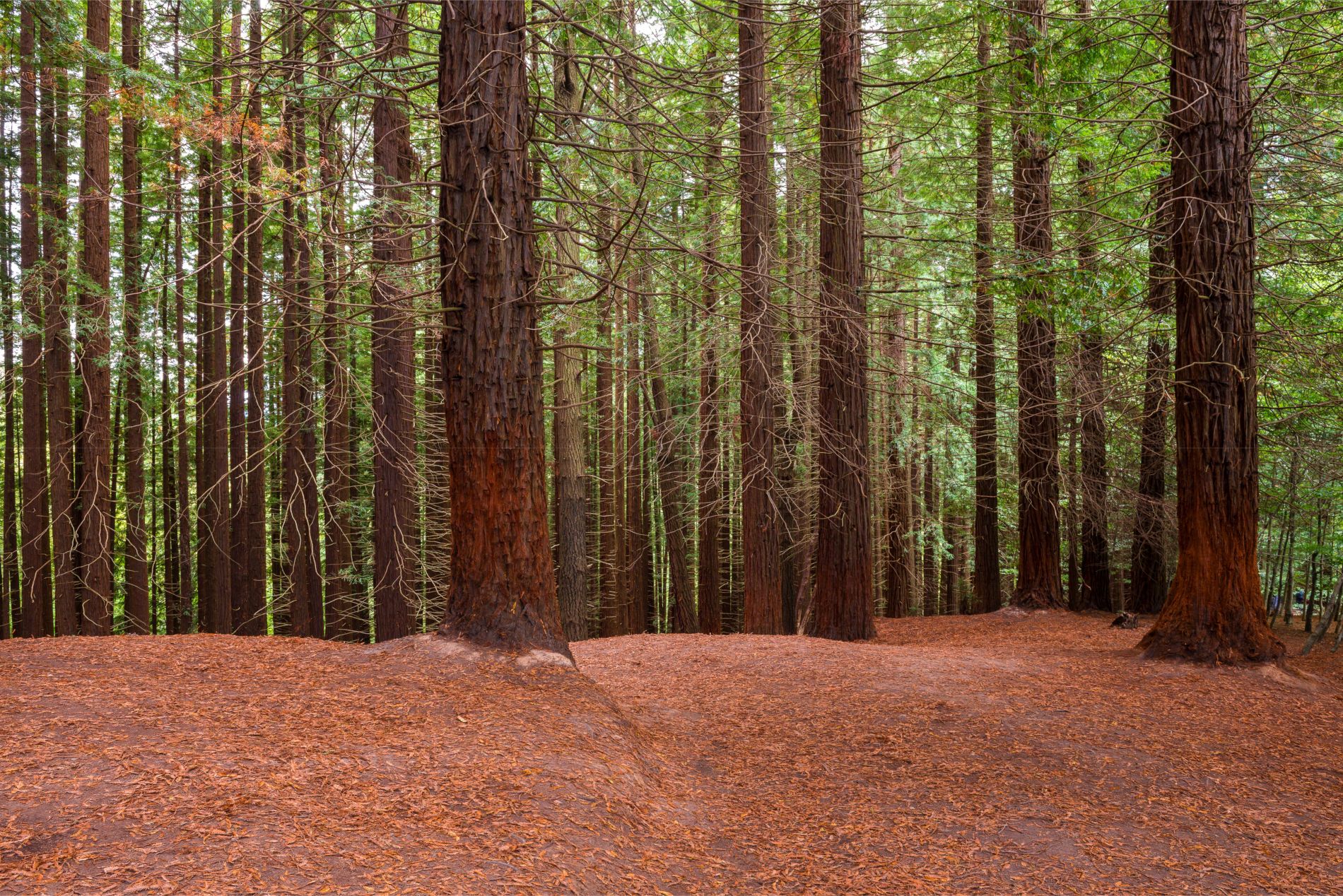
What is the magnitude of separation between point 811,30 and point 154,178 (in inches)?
488

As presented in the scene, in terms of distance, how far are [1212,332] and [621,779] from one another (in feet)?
22.8

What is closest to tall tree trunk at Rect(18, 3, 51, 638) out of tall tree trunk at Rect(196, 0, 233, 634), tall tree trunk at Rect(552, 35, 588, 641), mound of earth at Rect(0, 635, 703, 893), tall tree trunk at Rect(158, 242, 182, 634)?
tall tree trunk at Rect(196, 0, 233, 634)

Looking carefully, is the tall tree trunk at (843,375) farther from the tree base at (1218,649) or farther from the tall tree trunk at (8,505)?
the tall tree trunk at (8,505)

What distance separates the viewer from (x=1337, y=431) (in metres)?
12.4

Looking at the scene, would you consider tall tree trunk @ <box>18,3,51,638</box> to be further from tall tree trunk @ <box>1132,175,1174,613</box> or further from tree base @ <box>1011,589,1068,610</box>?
tall tree trunk @ <box>1132,175,1174,613</box>

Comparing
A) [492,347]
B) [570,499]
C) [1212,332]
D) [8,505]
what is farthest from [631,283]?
[8,505]

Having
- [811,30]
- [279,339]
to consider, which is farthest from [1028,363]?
[279,339]

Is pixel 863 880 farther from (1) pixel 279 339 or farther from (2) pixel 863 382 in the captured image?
(1) pixel 279 339

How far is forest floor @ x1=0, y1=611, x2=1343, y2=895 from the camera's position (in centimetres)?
322

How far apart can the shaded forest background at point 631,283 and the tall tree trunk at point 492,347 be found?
224 millimetres

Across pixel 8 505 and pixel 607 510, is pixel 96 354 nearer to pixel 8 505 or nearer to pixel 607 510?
pixel 8 505

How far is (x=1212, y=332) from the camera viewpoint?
787 cm

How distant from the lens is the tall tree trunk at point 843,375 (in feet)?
32.8

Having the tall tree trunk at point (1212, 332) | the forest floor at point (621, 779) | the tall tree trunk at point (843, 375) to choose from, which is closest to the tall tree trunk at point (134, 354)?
the forest floor at point (621, 779)
